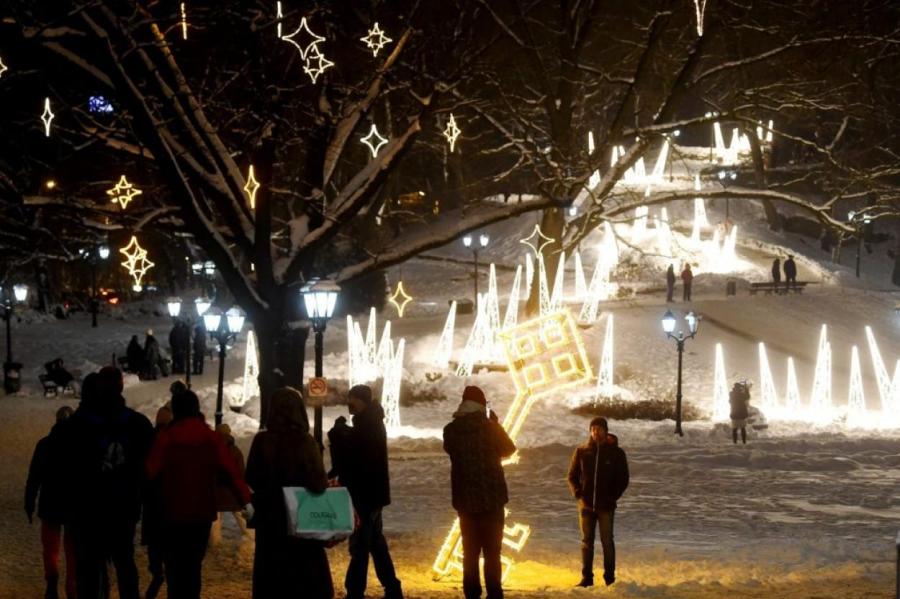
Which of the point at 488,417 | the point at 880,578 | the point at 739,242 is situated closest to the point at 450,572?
the point at 488,417

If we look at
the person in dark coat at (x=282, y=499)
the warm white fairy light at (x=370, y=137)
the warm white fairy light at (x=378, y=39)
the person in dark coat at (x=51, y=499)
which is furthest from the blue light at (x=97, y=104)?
the person in dark coat at (x=282, y=499)

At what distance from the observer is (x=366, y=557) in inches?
366

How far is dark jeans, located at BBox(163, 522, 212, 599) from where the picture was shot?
25.9 ft

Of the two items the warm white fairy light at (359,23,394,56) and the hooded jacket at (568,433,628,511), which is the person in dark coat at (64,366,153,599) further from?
the warm white fairy light at (359,23,394,56)

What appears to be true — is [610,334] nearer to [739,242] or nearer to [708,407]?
[708,407]

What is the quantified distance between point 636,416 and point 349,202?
50.9ft

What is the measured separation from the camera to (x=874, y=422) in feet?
94.4

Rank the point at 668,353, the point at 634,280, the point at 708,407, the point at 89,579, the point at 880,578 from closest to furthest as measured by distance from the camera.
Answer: the point at 89,579, the point at 880,578, the point at 708,407, the point at 668,353, the point at 634,280

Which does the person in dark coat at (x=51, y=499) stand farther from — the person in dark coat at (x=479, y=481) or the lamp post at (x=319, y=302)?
the lamp post at (x=319, y=302)

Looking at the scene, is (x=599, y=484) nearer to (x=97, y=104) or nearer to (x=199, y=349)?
(x=97, y=104)

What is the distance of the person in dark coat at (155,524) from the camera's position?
801cm

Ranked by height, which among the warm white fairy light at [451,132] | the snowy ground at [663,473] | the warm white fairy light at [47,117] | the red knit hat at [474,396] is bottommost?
the snowy ground at [663,473]

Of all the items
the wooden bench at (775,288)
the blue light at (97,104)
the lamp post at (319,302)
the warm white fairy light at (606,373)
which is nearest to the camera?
the lamp post at (319,302)

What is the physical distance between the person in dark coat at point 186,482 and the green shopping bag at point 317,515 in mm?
824
